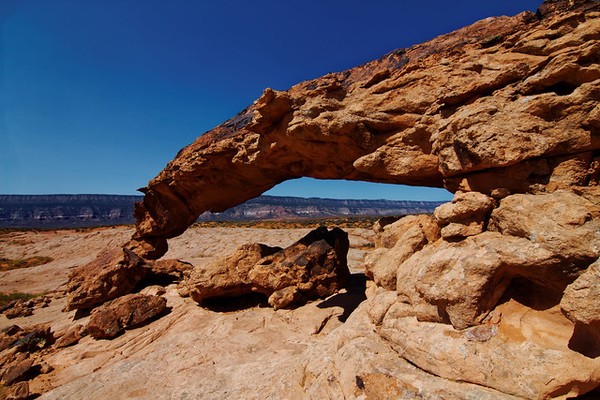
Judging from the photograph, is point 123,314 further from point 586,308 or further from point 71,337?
point 586,308

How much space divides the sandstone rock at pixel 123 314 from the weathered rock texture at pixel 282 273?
1773mm

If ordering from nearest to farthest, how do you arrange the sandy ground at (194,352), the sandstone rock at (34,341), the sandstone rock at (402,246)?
the sandstone rock at (402,246)
the sandy ground at (194,352)
the sandstone rock at (34,341)

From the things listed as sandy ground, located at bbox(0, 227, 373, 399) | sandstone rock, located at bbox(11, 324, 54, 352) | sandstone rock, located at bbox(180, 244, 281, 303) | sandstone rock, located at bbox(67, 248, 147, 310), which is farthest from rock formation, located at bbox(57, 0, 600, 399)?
sandstone rock, located at bbox(67, 248, 147, 310)

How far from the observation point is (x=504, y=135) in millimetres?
6680

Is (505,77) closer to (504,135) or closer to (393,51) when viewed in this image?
(504,135)

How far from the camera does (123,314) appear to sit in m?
13.7

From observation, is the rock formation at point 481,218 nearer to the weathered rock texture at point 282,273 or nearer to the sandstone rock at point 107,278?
the weathered rock texture at point 282,273

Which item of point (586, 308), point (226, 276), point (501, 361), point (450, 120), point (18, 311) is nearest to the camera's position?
point (586, 308)

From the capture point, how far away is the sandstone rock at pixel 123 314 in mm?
12961

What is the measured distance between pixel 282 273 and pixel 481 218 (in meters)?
8.72

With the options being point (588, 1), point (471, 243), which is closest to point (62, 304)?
point (471, 243)

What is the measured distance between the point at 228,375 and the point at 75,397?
464 centimetres

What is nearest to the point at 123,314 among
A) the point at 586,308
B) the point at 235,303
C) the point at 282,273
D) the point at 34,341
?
the point at 34,341

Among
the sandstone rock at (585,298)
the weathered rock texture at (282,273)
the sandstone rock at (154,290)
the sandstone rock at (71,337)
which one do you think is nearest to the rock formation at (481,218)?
the sandstone rock at (585,298)
